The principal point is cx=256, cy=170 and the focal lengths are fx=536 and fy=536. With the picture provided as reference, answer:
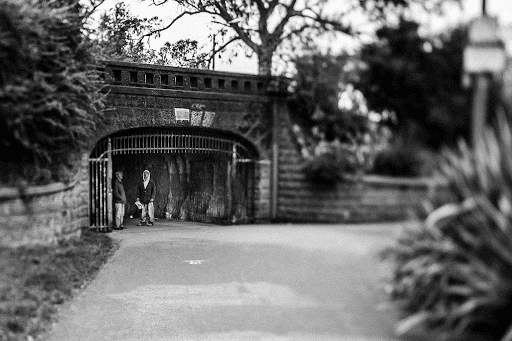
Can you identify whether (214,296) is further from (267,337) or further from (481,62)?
(481,62)

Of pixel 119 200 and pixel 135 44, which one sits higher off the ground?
pixel 135 44

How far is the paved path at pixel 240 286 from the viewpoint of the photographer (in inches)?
33.8

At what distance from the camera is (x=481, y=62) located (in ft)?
2.06

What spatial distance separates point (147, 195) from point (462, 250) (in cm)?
167

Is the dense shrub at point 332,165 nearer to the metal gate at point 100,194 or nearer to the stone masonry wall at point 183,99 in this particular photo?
the stone masonry wall at point 183,99

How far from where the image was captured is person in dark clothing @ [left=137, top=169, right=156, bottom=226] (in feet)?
6.97

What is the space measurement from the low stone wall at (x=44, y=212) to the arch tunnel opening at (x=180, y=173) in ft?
0.19

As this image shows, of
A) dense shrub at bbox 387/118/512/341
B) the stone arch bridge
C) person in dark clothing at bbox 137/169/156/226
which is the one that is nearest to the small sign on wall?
the stone arch bridge

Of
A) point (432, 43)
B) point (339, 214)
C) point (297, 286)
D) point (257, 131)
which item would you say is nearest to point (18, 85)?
point (257, 131)

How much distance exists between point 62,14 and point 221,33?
0.92 m

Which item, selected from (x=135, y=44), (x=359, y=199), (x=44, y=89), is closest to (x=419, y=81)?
(x=359, y=199)

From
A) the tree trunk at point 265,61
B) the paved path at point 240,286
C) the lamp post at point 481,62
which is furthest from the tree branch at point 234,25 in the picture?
the lamp post at point 481,62

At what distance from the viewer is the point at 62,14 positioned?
2.32m

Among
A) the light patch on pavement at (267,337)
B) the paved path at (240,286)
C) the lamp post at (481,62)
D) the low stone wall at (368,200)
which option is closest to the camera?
the lamp post at (481,62)
